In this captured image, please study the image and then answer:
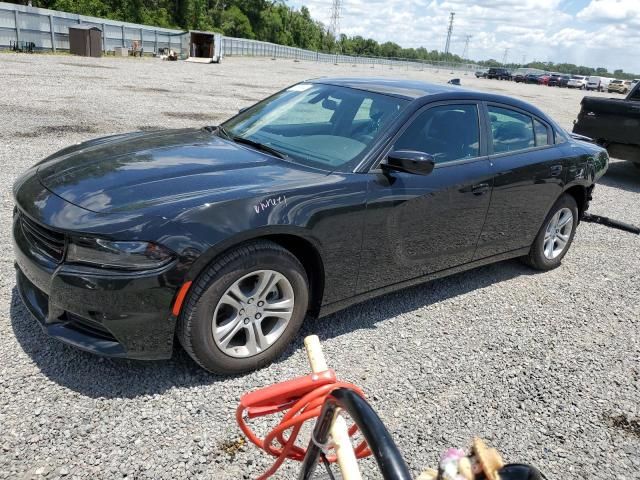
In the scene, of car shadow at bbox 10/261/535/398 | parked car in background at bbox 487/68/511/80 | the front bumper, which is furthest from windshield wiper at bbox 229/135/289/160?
parked car in background at bbox 487/68/511/80

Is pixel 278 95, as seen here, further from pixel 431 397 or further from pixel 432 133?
pixel 431 397

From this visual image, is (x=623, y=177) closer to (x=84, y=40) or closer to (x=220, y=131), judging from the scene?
(x=220, y=131)

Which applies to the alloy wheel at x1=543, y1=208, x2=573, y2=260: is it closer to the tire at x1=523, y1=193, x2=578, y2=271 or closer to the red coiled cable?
the tire at x1=523, y1=193, x2=578, y2=271

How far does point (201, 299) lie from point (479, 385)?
1.78 meters

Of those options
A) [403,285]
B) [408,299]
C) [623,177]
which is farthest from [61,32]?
[403,285]

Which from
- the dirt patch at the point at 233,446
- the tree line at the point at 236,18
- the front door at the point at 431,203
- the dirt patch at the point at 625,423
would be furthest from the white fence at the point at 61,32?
the dirt patch at the point at 625,423

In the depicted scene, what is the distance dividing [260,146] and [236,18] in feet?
280

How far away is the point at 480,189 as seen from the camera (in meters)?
4.08

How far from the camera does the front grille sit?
274 cm

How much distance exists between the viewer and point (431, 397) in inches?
123

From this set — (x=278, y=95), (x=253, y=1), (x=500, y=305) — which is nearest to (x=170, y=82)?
(x=278, y=95)

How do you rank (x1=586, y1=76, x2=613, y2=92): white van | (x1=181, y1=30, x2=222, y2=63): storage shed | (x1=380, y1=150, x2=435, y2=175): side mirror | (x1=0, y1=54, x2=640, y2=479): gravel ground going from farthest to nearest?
(x1=586, y1=76, x2=613, y2=92): white van, (x1=181, y1=30, x2=222, y2=63): storage shed, (x1=380, y1=150, x2=435, y2=175): side mirror, (x1=0, y1=54, x2=640, y2=479): gravel ground

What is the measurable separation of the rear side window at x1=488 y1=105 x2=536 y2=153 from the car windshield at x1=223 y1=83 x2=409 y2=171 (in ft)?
3.25

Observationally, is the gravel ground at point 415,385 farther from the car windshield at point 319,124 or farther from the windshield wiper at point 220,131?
the windshield wiper at point 220,131
